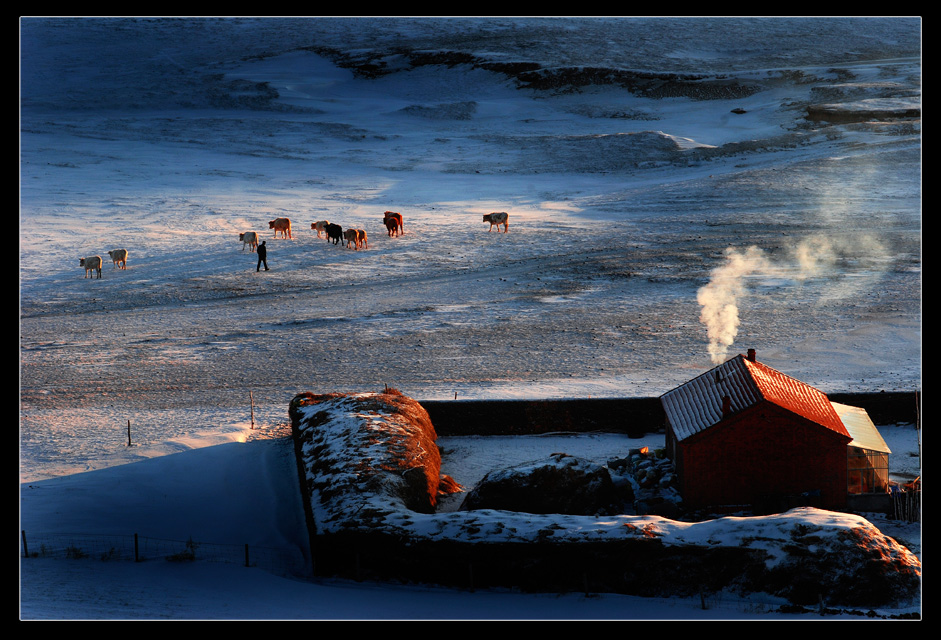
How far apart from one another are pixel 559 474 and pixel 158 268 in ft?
82.4

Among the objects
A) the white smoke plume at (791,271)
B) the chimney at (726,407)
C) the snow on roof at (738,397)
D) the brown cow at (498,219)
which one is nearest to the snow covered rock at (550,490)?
the snow on roof at (738,397)

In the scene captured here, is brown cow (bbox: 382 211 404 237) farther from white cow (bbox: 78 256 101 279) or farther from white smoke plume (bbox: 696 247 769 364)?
white smoke plume (bbox: 696 247 769 364)

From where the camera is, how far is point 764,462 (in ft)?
57.6

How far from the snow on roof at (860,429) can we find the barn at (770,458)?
0.05m

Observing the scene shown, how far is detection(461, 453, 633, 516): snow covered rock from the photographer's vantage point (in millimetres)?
17094

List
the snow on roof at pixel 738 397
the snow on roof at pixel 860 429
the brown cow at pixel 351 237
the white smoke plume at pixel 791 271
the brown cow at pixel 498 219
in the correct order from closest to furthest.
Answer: the snow on roof at pixel 738 397
the snow on roof at pixel 860 429
the white smoke plume at pixel 791 271
the brown cow at pixel 351 237
the brown cow at pixel 498 219

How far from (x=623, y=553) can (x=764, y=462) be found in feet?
17.1

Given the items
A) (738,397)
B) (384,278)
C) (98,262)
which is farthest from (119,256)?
(738,397)

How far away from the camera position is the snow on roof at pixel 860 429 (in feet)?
58.5

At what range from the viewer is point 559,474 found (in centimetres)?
1741

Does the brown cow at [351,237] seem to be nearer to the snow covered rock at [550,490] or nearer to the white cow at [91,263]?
the white cow at [91,263]

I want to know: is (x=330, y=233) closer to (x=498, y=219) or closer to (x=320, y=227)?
(x=320, y=227)

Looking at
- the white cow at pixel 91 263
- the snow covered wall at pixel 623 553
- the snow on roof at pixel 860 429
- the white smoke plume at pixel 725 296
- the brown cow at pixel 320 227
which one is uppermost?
the brown cow at pixel 320 227

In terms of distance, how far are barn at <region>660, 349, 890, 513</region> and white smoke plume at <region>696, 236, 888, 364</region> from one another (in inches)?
404
